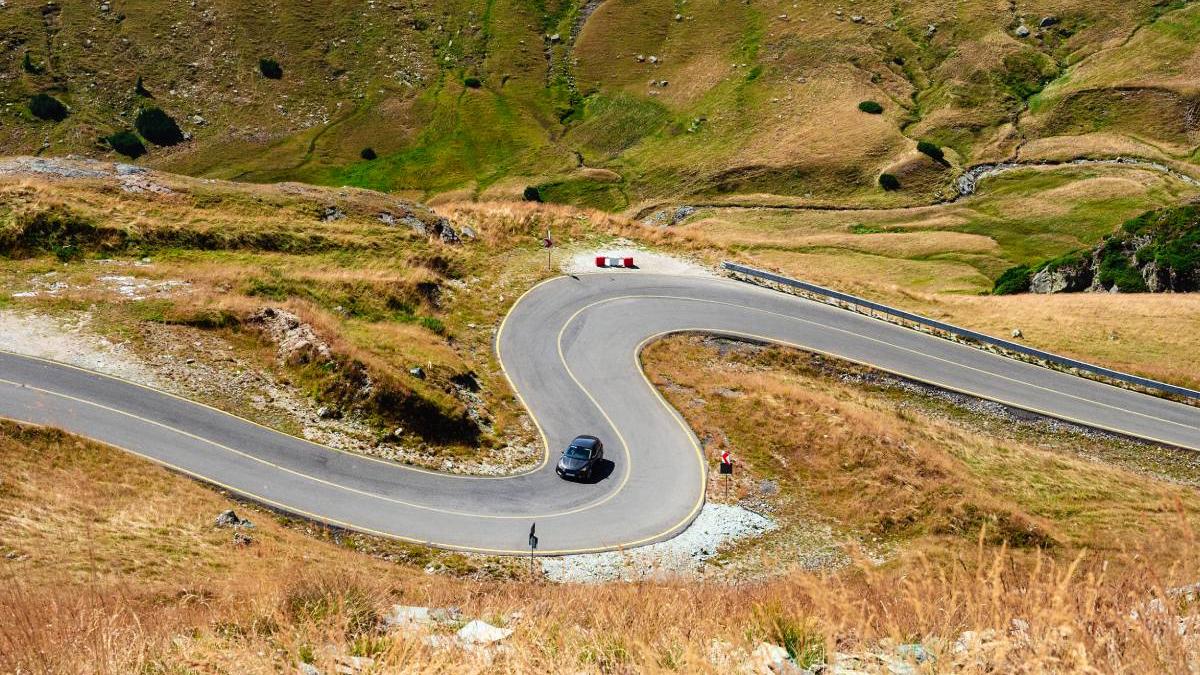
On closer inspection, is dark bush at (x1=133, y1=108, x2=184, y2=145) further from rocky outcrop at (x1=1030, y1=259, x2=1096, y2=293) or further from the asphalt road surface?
rocky outcrop at (x1=1030, y1=259, x2=1096, y2=293)

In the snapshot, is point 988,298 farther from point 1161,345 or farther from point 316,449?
point 316,449

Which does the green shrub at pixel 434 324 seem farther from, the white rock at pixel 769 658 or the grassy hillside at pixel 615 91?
the grassy hillside at pixel 615 91

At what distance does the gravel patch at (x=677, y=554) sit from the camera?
79.1 ft

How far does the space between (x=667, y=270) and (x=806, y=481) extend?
930 inches

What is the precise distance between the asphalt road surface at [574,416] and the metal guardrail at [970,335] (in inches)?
39.0

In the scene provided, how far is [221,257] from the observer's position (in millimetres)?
41375

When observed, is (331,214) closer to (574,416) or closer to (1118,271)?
(574,416)

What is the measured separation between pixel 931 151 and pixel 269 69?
102568 mm

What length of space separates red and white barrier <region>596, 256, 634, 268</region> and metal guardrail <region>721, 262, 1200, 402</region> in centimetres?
716

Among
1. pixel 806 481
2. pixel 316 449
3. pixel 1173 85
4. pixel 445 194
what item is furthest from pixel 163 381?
pixel 1173 85

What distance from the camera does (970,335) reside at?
4453 cm

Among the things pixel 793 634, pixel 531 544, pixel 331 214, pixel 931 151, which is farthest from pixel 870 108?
pixel 793 634

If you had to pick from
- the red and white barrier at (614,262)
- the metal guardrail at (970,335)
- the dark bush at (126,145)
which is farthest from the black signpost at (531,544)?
the dark bush at (126,145)

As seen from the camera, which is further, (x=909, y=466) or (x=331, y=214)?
(x=331, y=214)
